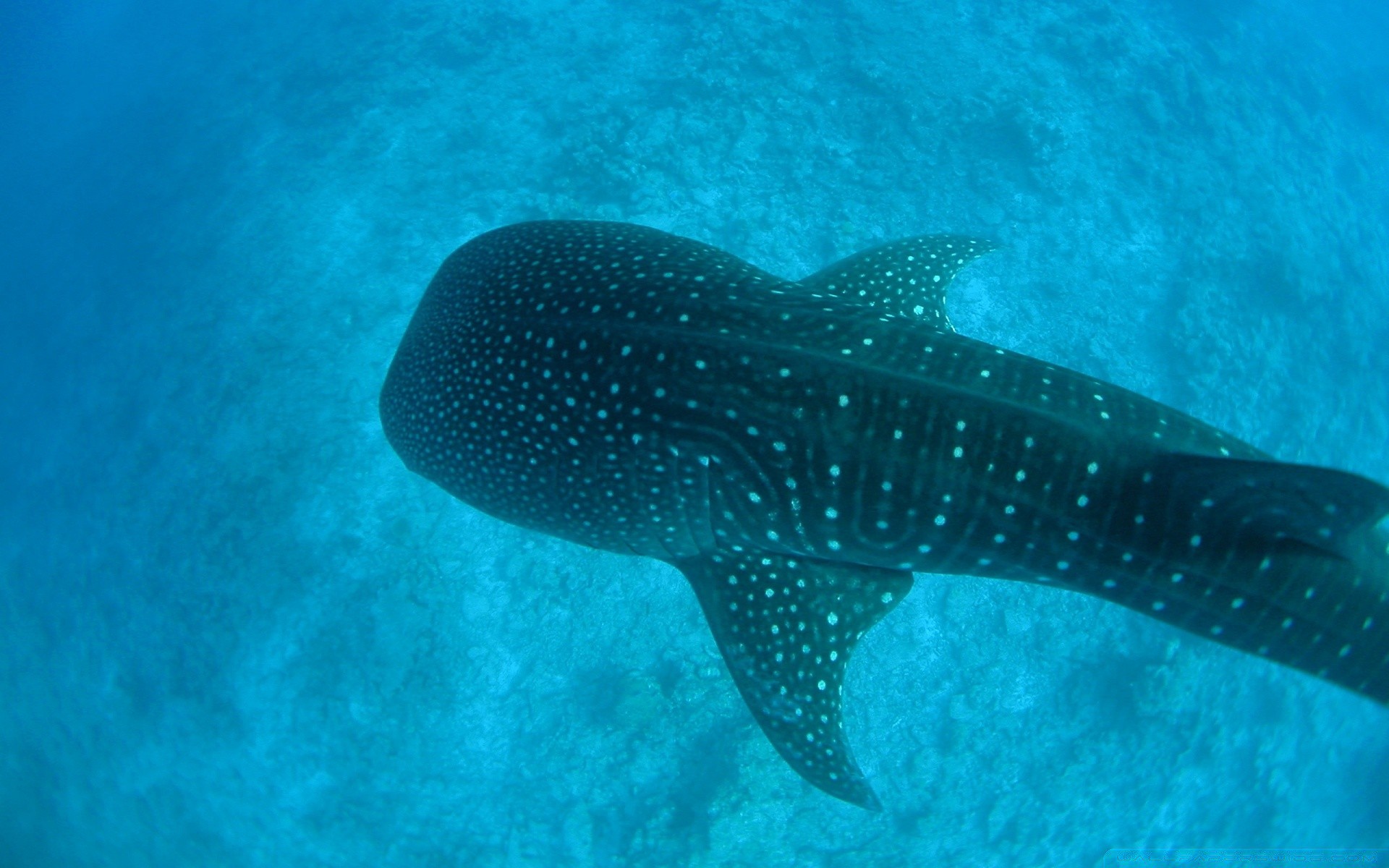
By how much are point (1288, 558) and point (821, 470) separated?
195cm

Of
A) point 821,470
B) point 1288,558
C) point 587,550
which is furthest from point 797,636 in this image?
point 587,550

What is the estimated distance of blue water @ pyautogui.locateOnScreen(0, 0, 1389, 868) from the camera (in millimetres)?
8148

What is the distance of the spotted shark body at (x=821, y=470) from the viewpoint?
2764mm

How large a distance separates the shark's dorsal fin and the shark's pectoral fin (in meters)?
1.67

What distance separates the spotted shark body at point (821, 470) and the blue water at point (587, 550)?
471 cm

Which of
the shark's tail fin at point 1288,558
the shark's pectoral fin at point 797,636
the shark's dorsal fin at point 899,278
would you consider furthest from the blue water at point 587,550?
the shark's tail fin at point 1288,558

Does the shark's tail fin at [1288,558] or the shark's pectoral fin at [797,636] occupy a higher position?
the shark's tail fin at [1288,558]

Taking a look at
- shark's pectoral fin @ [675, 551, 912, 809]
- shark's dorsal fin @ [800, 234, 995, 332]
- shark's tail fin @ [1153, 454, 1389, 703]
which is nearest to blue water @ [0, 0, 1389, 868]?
shark's pectoral fin @ [675, 551, 912, 809]

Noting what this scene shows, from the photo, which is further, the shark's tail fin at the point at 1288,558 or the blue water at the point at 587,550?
the blue water at the point at 587,550

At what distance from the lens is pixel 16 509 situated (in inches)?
547

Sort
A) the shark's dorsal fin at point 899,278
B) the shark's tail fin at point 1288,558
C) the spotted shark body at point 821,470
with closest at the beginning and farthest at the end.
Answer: the shark's tail fin at point 1288,558, the spotted shark body at point 821,470, the shark's dorsal fin at point 899,278

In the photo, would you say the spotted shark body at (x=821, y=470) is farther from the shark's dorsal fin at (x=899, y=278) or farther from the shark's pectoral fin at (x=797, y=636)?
the shark's dorsal fin at (x=899, y=278)

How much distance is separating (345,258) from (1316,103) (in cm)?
2360

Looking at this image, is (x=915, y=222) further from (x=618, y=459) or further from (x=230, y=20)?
(x=230, y=20)
